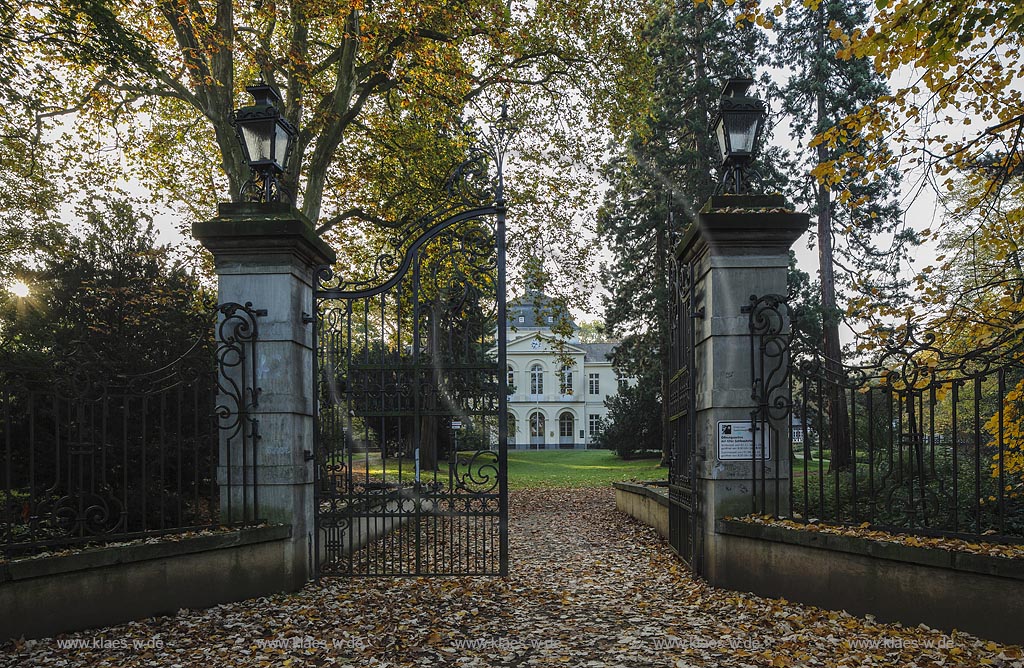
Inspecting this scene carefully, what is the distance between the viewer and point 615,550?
9.18 meters

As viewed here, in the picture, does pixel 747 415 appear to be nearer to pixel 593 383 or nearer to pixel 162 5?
pixel 162 5

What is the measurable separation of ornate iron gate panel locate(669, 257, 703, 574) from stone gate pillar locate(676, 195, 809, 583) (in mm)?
364

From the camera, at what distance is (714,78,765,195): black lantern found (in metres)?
6.51

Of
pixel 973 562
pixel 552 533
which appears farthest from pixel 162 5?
pixel 973 562

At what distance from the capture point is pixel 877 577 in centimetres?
502

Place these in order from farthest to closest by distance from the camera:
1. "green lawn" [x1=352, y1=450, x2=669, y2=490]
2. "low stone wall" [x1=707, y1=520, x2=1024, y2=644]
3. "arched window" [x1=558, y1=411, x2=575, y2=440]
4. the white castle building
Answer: "arched window" [x1=558, y1=411, x2=575, y2=440], the white castle building, "green lawn" [x1=352, y1=450, x2=669, y2=490], "low stone wall" [x1=707, y1=520, x2=1024, y2=644]

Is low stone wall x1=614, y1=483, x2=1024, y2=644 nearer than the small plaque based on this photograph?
Yes

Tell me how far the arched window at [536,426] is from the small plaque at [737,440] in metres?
52.9

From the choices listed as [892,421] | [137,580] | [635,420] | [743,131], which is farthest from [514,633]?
[635,420]

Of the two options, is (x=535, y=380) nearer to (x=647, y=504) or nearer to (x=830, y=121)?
(x=830, y=121)

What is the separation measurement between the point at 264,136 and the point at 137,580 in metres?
3.75

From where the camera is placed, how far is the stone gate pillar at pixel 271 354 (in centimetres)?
626

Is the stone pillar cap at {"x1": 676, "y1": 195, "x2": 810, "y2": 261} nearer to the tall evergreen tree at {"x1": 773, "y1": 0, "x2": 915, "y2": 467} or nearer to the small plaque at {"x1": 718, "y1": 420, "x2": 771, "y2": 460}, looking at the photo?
the small plaque at {"x1": 718, "y1": 420, "x2": 771, "y2": 460}

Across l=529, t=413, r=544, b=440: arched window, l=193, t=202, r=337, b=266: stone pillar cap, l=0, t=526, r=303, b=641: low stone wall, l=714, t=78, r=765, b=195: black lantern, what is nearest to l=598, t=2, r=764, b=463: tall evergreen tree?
l=714, t=78, r=765, b=195: black lantern
